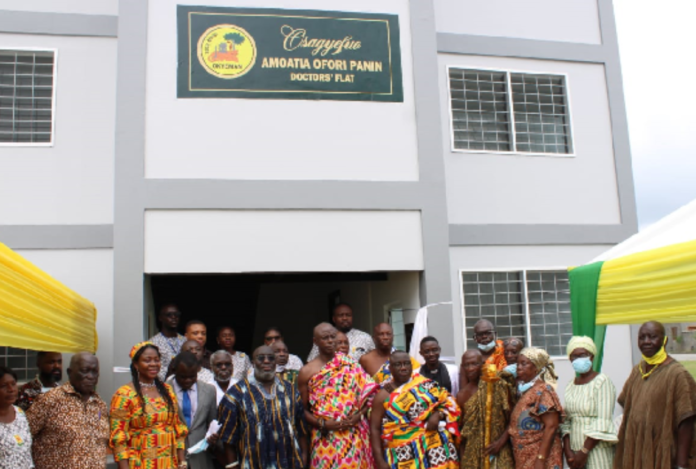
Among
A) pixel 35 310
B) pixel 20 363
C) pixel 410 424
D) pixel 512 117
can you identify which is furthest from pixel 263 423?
pixel 512 117

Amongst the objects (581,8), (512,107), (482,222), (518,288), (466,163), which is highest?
(581,8)

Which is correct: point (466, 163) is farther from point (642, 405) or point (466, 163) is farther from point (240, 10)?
point (642, 405)

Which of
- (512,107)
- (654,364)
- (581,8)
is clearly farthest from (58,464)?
(581,8)

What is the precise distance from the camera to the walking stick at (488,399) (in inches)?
212

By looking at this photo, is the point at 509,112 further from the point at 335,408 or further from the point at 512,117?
the point at 335,408

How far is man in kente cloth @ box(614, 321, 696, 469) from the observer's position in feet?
15.7

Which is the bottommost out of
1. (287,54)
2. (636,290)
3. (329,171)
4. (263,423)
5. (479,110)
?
(263,423)

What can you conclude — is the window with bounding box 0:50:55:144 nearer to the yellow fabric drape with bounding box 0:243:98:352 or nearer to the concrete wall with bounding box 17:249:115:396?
the concrete wall with bounding box 17:249:115:396

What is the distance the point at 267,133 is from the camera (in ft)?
26.8

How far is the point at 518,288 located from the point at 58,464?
19.6 ft

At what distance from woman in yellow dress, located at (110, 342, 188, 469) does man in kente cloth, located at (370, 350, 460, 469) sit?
1.40m

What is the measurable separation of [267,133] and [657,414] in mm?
4978

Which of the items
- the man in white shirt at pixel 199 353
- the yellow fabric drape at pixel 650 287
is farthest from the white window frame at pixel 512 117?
the man in white shirt at pixel 199 353

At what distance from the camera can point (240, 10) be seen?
8.37 meters
